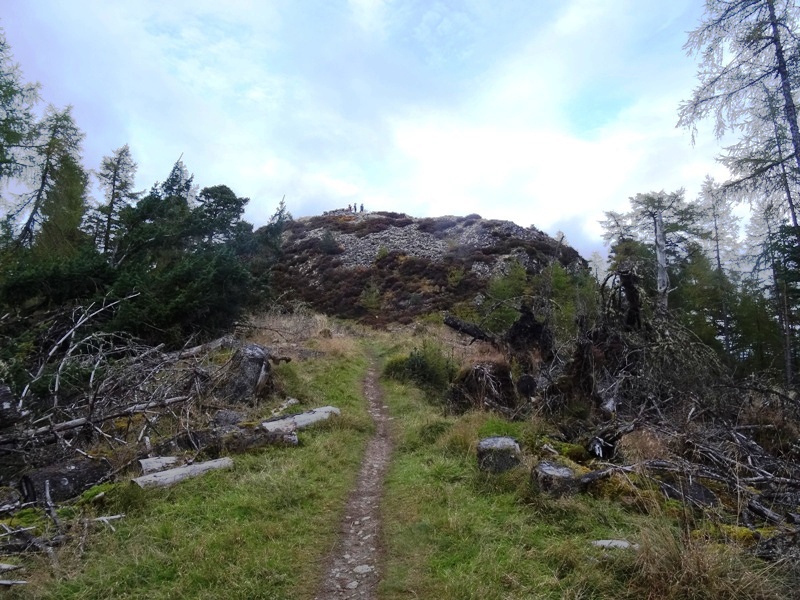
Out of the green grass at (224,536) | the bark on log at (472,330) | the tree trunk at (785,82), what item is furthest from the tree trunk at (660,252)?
the green grass at (224,536)

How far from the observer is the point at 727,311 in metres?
21.5

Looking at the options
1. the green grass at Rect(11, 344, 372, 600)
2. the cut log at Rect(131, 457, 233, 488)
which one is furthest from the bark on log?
the cut log at Rect(131, 457, 233, 488)

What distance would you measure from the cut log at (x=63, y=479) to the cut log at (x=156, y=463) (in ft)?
1.53

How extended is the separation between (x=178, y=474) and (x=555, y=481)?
482 cm

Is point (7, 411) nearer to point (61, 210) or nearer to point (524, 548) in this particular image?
point (524, 548)

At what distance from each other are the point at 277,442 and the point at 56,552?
11.3 ft

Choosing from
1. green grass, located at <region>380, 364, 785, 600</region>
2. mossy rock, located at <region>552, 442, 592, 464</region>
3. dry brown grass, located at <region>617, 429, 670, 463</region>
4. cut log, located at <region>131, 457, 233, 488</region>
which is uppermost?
dry brown grass, located at <region>617, 429, 670, 463</region>

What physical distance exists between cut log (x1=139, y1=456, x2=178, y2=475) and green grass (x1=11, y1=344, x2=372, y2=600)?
2.57 ft

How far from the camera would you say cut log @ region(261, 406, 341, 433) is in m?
8.26

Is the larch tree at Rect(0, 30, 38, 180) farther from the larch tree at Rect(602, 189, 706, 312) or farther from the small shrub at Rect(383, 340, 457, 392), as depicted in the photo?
the larch tree at Rect(602, 189, 706, 312)

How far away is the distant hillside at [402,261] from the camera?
30625mm

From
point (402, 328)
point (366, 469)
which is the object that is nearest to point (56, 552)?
point (366, 469)

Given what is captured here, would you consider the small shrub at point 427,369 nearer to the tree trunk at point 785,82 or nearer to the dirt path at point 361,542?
the dirt path at point 361,542

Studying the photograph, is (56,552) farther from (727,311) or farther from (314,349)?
(727,311)
